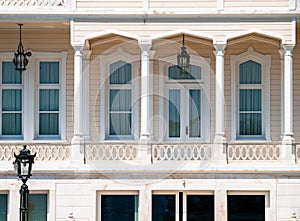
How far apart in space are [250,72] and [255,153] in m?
3.29

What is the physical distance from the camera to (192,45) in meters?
29.5

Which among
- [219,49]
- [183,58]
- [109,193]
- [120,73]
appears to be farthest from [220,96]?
[109,193]

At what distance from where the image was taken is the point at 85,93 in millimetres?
28547

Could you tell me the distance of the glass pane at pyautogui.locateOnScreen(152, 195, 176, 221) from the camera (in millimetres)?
27578

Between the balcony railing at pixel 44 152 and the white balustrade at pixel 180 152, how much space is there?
248cm

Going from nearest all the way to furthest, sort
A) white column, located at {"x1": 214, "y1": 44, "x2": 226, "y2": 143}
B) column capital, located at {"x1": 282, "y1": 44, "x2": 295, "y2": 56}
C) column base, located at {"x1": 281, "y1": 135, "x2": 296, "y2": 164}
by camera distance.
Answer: column base, located at {"x1": 281, "y1": 135, "x2": 296, "y2": 164}, column capital, located at {"x1": 282, "y1": 44, "x2": 295, "y2": 56}, white column, located at {"x1": 214, "y1": 44, "x2": 226, "y2": 143}

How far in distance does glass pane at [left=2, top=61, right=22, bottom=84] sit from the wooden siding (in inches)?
120

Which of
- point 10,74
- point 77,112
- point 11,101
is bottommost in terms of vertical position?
point 77,112

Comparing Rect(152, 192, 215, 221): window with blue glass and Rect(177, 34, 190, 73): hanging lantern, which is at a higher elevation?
Rect(177, 34, 190, 73): hanging lantern

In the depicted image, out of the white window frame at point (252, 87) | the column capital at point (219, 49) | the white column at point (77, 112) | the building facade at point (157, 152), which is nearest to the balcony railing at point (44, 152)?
the building facade at point (157, 152)

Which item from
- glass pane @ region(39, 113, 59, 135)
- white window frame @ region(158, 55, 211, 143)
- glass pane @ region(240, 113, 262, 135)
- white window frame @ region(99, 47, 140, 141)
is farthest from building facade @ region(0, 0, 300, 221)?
glass pane @ region(39, 113, 59, 135)

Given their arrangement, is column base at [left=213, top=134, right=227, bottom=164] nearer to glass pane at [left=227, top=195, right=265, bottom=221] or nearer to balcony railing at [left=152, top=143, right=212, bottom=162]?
balcony railing at [left=152, top=143, right=212, bottom=162]

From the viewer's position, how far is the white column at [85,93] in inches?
1120

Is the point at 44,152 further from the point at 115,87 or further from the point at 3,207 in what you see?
the point at 115,87
